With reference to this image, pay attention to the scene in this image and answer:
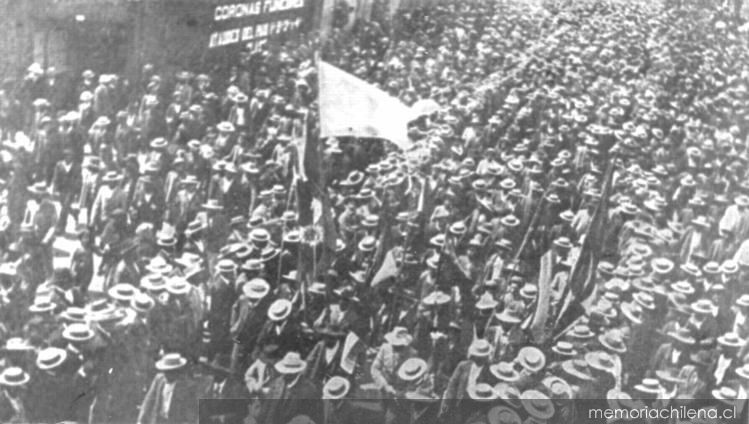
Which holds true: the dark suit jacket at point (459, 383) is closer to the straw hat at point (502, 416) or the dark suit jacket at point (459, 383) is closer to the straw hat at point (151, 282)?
the straw hat at point (502, 416)

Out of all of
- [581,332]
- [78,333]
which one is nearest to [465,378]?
[581,332]

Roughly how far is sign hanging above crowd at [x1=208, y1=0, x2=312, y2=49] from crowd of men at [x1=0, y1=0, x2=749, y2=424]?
0.39ft

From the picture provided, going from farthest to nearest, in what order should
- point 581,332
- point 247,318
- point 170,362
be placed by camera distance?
point 581,332, point 247,318, point 170,362

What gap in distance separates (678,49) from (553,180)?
97cm

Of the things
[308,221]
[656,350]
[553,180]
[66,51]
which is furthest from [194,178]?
[656,350]

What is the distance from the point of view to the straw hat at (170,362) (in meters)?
3.38

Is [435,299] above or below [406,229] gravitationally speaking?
below

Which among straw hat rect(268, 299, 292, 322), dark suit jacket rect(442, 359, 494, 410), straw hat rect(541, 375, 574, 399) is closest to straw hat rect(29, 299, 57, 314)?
straw hat rect(268, 299, 292, 322)

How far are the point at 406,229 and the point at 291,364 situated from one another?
0.90m

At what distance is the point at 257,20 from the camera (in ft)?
12.0

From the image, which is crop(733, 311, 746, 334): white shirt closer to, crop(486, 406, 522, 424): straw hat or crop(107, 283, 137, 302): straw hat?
crop(486, 406, 522, 424): straw hat

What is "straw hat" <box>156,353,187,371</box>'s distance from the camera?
133 inches

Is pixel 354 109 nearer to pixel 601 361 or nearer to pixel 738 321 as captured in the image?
pixel 601 361

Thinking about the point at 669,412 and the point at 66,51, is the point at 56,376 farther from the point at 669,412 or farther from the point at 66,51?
the point at 669,412
